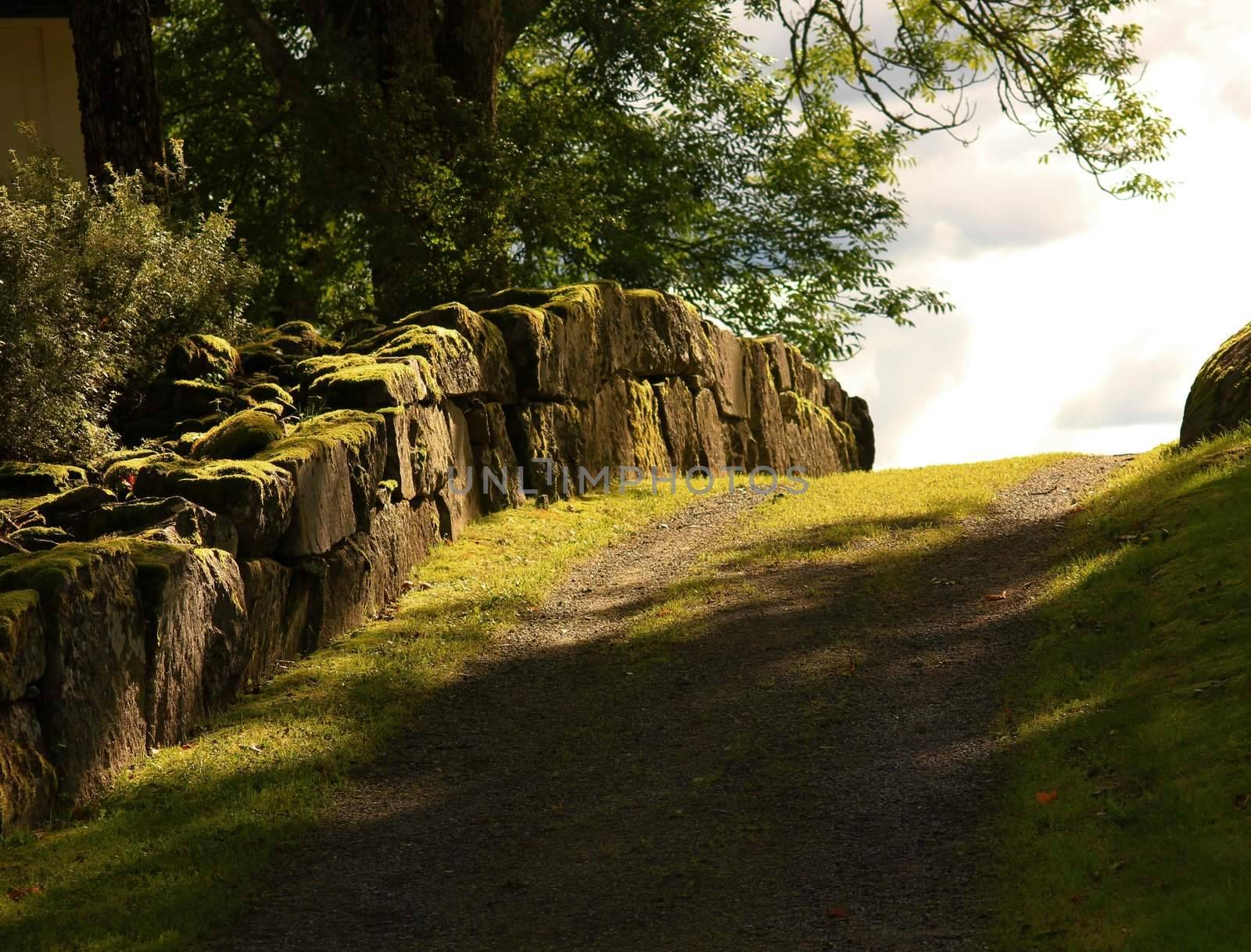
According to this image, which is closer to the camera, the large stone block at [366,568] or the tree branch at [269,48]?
the large stone block at [366,568]

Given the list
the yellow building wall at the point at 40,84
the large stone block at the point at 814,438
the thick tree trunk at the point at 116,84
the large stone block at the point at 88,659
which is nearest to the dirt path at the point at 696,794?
the large stone block at the point at 88,659

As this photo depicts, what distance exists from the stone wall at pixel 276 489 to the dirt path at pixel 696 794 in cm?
134

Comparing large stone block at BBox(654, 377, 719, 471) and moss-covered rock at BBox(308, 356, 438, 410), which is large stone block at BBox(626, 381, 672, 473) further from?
moss-covered rock at BBox(308, 356, 438, 410)

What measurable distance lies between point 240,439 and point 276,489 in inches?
50.1

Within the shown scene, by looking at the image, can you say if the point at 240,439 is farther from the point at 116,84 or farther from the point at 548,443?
the point at 116,84

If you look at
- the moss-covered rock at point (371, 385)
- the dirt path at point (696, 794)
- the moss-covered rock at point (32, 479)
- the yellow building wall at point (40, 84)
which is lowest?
the dirt path at point (696, 794)

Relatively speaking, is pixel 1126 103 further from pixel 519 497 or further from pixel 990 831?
pixel 990 831

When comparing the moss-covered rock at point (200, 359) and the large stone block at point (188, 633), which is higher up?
the moss-covered rock at point (200, 359)

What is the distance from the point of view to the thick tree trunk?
15.6 metres

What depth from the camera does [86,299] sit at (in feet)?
39.5

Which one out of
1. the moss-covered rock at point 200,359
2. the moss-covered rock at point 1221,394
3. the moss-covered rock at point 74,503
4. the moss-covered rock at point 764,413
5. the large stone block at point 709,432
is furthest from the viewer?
the moss-covered rock at point 764,413

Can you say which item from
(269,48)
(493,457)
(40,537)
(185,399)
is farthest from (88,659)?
(269,48)

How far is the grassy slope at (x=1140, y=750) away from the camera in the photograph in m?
5.73

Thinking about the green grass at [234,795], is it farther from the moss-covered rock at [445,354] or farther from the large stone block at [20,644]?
the moss-covered rock at [445,354]
